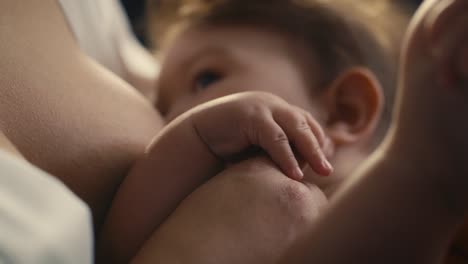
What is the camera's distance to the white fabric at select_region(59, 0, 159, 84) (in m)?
0.73

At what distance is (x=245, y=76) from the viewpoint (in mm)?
713

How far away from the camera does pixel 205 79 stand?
29.7 inches

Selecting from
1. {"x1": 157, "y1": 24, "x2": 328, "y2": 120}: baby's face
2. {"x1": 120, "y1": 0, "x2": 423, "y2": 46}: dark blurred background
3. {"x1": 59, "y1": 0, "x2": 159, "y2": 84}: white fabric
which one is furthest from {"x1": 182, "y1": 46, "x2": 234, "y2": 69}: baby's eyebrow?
{"x1": 120, "y1": 0, "x2": 423, "y2": 46}: dark blurred background

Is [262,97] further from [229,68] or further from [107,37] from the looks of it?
[107,37]

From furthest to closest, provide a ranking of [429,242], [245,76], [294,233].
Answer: [245,76] < [294,233] < [429,242]

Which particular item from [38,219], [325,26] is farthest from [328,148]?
[38,219]

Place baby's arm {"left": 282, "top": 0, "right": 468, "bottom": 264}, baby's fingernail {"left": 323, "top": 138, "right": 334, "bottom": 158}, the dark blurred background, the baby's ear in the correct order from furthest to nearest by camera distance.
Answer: the dark blurred background → the baby's ear → baby's fingernail {"left": 323, "top": 138, "right": 334, "bottom": 158} → baby's arm {"left": 282, "top": 0, "right": 468, "bottom": 264}

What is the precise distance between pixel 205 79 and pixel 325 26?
201mm

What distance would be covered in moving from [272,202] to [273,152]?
0.20 feet

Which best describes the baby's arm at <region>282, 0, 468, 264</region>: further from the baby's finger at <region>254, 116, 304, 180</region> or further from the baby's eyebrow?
the baby's eyebrow

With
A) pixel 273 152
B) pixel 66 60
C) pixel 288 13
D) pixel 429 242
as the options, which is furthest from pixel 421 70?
pixel 288 13

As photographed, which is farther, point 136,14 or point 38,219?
point 136,14

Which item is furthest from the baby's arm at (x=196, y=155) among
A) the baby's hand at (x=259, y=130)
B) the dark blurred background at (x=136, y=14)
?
the dark blurred background at (x=136, y=14)

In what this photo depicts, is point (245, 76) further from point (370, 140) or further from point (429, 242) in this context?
point (429, 242)
